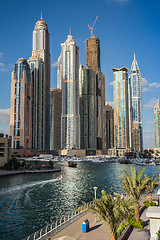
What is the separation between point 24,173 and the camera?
128250 millimetres

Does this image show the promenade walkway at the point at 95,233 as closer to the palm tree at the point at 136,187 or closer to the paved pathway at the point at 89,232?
the paved pathway at the point at 89,232

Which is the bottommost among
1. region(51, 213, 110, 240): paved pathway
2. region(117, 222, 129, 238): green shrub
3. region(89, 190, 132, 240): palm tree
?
region(51, 213, 110, 240): paved pathway

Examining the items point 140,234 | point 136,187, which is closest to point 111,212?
point 140,234

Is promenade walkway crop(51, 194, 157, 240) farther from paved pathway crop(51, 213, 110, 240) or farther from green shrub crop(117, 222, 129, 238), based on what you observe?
green shrub crop(117, 222, 129, 238)

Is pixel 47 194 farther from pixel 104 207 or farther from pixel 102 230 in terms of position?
pixel 104 207

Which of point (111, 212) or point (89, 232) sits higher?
point (111, 212)

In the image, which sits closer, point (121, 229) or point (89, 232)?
point (121, 229)

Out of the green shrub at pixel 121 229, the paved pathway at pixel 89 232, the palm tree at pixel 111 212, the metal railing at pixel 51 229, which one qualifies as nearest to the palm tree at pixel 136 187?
the green shrub at pixel 121 229

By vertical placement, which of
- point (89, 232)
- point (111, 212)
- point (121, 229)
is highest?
point (111, 212)

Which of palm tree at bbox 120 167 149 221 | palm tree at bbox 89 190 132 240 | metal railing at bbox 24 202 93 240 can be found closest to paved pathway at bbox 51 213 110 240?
A: metal railing at bbox 24 202 93 240

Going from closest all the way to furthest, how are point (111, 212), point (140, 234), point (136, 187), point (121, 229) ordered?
point (111, 212) < point (140, 234) < point (121, 229) < point (136, 187)

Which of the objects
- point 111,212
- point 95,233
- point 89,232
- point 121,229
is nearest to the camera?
point 111,212

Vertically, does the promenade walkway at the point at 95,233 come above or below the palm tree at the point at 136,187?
below

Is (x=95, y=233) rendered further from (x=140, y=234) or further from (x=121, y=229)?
(x=140, y=234)
